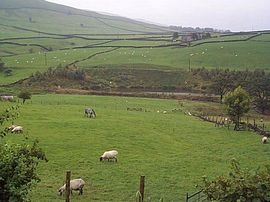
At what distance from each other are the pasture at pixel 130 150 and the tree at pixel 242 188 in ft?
37.9

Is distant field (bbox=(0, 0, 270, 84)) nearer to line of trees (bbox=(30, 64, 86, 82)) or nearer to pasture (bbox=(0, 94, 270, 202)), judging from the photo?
line of trees (bbox=(30, 64, 86, 82))

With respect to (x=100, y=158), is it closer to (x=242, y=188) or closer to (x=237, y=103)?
(x=242, y=188)

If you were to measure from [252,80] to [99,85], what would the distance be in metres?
39.3

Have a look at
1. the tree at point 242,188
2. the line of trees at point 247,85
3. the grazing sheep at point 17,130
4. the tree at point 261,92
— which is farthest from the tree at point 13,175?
the tree at point 261,92

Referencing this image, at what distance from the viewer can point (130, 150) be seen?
42.9 meters

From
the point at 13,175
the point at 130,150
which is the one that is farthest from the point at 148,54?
the point at 13,175

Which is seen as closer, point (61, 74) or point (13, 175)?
point (13, 175)

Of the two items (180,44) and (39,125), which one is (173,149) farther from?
(180,44)

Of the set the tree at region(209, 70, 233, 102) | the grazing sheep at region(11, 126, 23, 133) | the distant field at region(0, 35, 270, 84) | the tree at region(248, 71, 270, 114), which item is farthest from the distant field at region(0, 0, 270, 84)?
the grazing sheep at region(11, 126, 23, 133)

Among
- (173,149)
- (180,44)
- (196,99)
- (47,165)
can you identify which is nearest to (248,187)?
(47,165)

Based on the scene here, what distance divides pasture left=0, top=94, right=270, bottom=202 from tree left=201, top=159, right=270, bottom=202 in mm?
11558

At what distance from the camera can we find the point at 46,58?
148875 mm

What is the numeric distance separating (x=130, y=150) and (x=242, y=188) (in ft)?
88.2

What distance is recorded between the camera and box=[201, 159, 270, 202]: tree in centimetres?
1641
